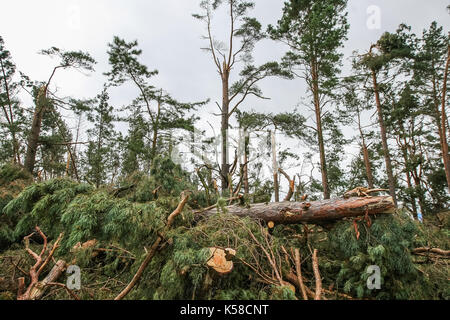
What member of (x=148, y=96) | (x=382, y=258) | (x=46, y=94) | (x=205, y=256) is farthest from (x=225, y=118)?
(x=205, y=256)

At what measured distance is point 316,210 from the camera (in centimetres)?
310

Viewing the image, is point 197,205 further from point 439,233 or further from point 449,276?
point 439,233

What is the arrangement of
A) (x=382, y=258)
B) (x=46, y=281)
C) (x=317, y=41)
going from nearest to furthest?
(x=46, y=281)
(x=382, y=258)
(x=317, y=41)

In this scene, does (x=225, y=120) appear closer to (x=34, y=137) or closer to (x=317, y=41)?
(x=317, y=41)

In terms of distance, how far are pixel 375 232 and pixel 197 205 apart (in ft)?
9.69

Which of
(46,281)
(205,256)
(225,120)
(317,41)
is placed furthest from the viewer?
(225,120)

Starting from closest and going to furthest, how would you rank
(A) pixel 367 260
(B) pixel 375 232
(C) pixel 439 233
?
(A) pixel 367 260, (B) pixel 375 232, (C) pixel 439 233

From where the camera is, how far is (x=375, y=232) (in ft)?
8.91

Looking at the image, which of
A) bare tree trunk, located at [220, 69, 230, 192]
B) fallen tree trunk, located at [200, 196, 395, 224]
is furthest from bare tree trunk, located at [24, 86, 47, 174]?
fallen tree trunk, located at [200, 196, 395, 224]

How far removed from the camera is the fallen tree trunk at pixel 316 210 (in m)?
2.78

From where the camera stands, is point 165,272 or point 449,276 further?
point 449,276

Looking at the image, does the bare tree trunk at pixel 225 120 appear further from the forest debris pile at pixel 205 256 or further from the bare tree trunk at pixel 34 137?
the bare tree trunk at pixel 34 137
